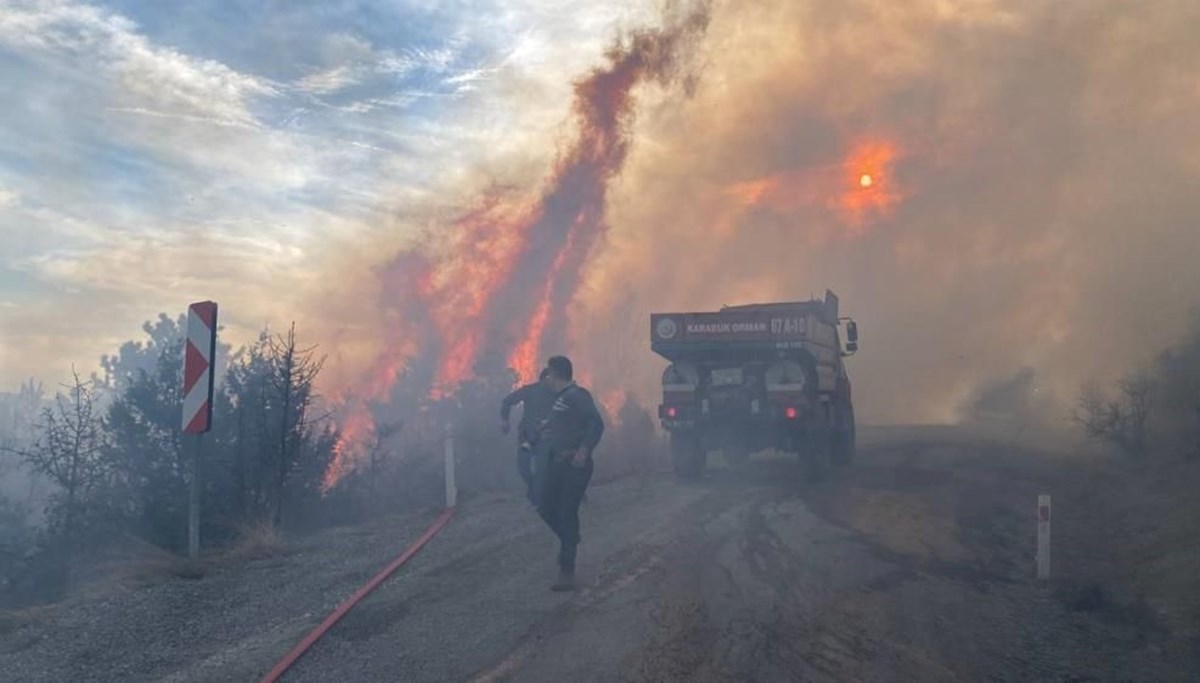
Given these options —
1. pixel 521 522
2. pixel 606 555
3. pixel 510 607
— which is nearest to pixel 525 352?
pixel 521 522

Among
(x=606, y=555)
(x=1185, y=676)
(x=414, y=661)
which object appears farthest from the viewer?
(x=606, y=555)

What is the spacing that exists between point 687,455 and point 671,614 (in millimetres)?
9855

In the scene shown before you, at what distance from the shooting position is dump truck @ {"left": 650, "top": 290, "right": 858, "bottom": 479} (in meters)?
16.3

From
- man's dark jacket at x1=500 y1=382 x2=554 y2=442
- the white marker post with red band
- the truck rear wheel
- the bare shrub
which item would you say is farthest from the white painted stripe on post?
the bare shrub

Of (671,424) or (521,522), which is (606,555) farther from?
(671,424)

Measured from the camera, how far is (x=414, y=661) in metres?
5.91

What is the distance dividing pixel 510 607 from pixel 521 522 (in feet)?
12.9

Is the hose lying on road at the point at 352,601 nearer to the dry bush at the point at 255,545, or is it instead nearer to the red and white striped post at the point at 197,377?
the dry bush at the point at 255,545

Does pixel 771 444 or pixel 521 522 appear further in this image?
pixel 771 444

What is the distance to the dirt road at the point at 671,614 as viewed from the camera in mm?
5918

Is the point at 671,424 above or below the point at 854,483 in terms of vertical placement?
above

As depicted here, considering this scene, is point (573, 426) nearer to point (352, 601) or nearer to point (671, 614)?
point (671, 614)

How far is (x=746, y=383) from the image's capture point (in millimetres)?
16594

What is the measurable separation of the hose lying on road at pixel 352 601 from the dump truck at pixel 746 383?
6602mm
